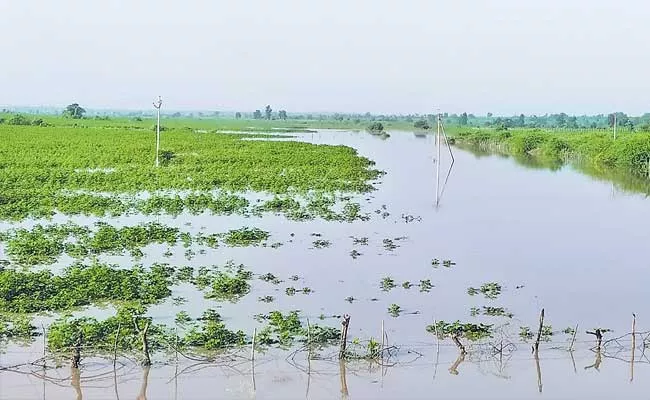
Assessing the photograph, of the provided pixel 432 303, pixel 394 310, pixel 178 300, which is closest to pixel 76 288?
pixel 178 300

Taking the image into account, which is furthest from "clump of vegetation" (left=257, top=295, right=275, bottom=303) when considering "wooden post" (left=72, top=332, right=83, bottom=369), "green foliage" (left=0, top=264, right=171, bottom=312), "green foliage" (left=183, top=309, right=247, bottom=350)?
"wooden post" (left=72, top=332, right=83, bottom=369)

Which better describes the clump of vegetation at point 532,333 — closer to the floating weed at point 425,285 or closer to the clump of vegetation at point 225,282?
the floating weed at point 425,285

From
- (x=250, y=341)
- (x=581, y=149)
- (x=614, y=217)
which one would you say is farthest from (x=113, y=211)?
(x=581, y=149)

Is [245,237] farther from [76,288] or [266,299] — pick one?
[76,288]

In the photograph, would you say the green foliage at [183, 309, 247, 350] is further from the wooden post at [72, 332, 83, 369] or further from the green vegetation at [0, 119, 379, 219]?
the green vegetation at [0, 119, 379, 219]

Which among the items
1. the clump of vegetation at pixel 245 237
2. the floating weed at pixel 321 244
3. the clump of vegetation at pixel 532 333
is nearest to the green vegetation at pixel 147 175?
the clump of vegetation at pixel 245 237
